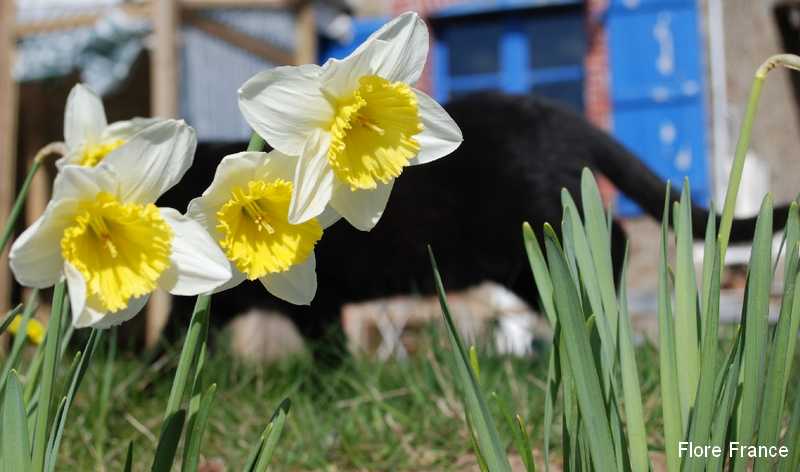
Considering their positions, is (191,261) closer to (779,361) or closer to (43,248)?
(43,248)

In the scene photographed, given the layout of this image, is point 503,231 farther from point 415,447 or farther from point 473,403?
point 473,403

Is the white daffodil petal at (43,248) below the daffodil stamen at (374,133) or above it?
below

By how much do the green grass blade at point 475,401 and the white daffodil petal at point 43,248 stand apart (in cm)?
32

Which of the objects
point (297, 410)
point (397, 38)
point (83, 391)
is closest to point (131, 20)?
point (83, 391)

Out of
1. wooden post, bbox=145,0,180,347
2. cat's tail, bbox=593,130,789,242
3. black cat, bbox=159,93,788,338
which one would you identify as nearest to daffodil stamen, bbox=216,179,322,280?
cat's tail, bbox=593,130,789,242

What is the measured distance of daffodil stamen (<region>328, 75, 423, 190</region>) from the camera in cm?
74

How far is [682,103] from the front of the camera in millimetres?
5375

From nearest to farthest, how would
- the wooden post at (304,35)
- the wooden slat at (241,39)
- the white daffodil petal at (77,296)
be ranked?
1. the white daffodil petal at (77,296)
2. the wooden slat at (241,39)
3. the wooden post at (304,35)

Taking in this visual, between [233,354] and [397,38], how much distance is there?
1.82 meters

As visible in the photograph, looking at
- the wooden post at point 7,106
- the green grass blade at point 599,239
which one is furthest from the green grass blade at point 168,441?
the wooden post at point 7,106

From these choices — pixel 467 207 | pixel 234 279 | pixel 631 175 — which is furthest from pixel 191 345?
pixel 467 207

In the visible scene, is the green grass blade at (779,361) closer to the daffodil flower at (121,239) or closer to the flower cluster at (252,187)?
the flower cluster at (252,187)

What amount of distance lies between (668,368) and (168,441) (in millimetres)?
473

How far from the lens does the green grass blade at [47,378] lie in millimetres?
796
